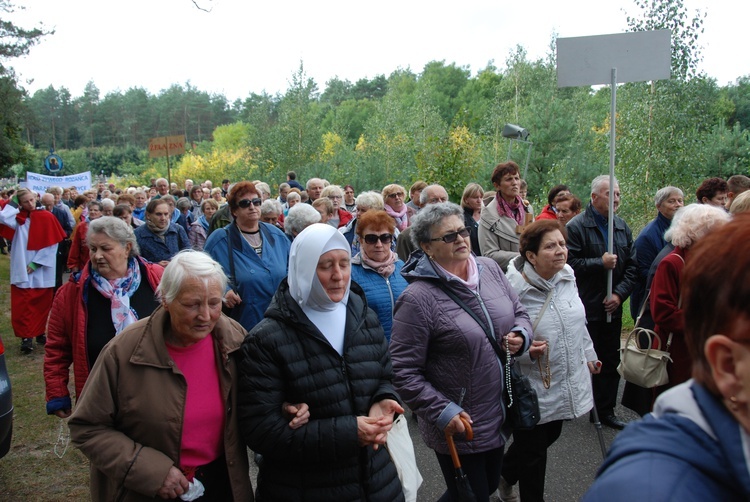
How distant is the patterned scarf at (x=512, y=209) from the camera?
18.3 ft

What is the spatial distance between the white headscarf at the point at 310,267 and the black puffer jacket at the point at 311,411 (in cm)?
7

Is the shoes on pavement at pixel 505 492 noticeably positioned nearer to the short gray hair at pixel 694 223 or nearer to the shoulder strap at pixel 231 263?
the short gray hair at pixel 694 223

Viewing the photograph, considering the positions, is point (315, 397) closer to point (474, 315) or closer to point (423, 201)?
point (474, 315)

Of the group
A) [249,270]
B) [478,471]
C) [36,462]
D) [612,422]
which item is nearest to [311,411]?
[478,471]

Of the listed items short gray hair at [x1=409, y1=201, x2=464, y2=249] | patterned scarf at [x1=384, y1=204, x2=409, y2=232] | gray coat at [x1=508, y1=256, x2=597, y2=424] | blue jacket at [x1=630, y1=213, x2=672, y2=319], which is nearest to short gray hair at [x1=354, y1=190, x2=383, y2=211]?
patterned scarf at [x1=384, y1=204, x2=409, y2=232]

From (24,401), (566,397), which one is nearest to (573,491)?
(566,397)

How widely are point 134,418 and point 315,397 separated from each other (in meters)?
Answer: 0.76

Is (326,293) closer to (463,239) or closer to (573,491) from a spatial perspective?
(463,239)

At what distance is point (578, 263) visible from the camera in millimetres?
5094

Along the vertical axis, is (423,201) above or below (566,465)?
above

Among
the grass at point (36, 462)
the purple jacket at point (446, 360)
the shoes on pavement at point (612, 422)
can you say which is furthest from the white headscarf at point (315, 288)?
the shoes on pavement at point (612, 422)

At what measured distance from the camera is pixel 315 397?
2.43 m

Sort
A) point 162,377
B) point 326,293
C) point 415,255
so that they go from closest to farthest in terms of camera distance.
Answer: point 162,377 → point 326,293 → point 415,255

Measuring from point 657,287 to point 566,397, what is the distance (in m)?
1.12
